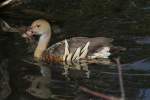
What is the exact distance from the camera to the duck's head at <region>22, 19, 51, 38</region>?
11344 mm

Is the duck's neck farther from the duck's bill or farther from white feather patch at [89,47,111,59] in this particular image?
white feather patch at [89,47,111,59]

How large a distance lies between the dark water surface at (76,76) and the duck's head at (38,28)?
447mm

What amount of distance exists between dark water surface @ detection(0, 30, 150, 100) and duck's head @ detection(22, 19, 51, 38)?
17.6 inches

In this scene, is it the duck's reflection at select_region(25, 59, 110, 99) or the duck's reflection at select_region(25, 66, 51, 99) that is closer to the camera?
the duck's reflection at select_region(25, 66, 51, 99)

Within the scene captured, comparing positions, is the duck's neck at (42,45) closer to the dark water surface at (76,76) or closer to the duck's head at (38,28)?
the duck's head at (38,28)

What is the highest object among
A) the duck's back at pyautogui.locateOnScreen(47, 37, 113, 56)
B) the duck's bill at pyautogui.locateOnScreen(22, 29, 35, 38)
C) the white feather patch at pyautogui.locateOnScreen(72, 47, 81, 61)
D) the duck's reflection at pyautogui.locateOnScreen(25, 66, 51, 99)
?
the duck's bill at pyautogui.locateOnScreen(22, 29, 35, 38)

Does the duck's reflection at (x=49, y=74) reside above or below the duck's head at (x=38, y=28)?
below

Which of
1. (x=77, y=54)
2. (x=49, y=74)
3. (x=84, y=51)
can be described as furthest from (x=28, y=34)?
(x=49, y=74)

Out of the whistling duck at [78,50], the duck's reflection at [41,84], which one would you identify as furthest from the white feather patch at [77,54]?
the duck's reflection at [41,84]

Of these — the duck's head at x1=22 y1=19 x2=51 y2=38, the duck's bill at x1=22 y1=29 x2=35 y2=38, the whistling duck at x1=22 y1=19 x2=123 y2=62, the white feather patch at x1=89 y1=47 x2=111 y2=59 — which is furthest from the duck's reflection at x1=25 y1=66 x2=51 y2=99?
the duck's bill at x1=22 y1=29 x2=35 y2=38

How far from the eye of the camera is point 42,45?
11.2 meters

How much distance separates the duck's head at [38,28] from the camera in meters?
11.3

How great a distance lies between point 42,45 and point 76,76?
87.5 inches

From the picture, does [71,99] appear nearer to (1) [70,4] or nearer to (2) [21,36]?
(2) [21,36]
